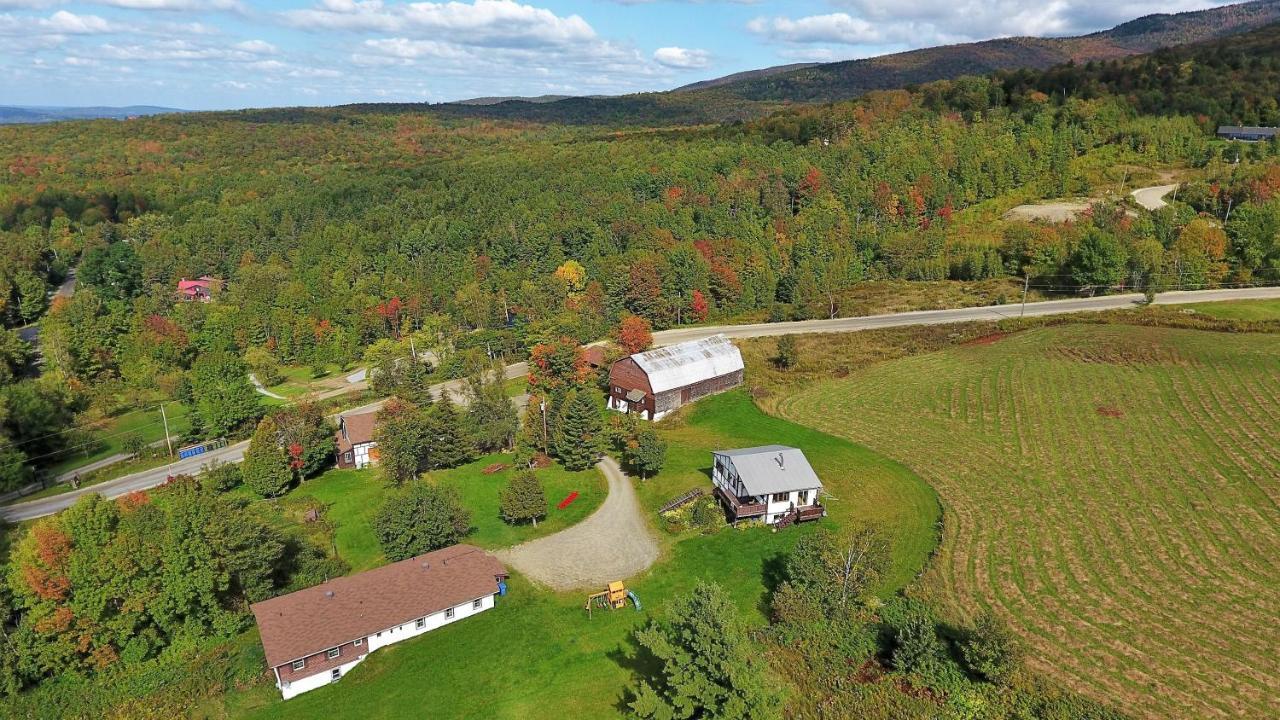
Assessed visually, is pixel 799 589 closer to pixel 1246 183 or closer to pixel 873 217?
pixel 873 217

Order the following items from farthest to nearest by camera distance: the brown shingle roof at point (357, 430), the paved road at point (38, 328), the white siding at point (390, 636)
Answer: the paved road at point (38, 328)
the brown shingle roof at point (357, 430)
the white siding at point (390, 636)

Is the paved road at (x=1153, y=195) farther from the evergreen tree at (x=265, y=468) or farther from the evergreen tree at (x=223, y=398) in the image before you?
the evergreen tree at (x=223, y=398)

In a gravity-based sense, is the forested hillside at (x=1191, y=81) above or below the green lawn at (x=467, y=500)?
above

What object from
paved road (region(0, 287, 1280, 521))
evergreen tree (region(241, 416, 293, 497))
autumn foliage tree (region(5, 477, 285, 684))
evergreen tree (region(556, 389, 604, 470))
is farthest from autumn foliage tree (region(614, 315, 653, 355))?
autumn foliage tree (region(5, 477, 285, 684))

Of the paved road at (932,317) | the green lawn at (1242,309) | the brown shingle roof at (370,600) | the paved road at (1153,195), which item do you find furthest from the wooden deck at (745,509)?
the paved road at (1153,195)

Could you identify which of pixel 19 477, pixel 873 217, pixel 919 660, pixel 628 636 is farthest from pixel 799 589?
pixel 873 217

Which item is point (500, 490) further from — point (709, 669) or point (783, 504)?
point (709, 669)

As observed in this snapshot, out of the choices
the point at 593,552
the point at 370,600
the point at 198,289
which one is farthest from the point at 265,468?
the point at 198,289
